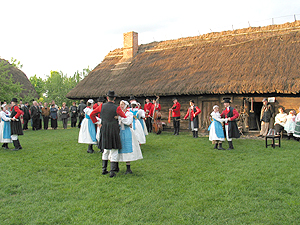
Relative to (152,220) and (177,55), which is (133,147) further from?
(177,55)

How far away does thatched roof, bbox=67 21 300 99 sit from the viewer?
1220 cm

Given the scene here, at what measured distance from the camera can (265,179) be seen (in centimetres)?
541

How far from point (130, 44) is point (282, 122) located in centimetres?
1332

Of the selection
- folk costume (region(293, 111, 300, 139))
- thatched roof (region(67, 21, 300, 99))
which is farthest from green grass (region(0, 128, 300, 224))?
thatched roof (region(67, 21, 300, 99))

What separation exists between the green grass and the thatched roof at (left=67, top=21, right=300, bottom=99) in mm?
5298

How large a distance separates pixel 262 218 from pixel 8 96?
19.9 metres

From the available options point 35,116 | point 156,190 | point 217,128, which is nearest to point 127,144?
point 156,190

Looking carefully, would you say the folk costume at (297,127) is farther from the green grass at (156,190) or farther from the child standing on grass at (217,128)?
the child standing on grass at (217,128)

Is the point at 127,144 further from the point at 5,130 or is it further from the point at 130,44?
the point at 130,44

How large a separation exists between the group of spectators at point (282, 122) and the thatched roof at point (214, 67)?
0.90m

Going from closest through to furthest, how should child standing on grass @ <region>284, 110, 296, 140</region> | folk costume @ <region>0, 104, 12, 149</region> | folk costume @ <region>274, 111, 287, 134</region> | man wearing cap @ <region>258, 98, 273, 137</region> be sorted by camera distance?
folk costume @ <region>0, 104, 12, 149</region>, child standing on grass @ <region>284, 110, 296, 140</region>, folk costume @ <region>274, 111, 287, 134</region>, man wearing cap @ <region>258, 98, 273, 137</region>

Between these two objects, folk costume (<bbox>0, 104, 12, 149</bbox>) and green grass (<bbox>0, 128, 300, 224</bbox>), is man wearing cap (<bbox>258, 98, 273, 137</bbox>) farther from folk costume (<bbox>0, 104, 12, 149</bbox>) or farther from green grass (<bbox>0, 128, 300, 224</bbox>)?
folk costume (<bbox>0, 104, 12, 149</bbox>)

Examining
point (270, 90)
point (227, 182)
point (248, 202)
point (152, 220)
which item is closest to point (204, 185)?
point (227, 182)

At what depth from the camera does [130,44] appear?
20.8m
